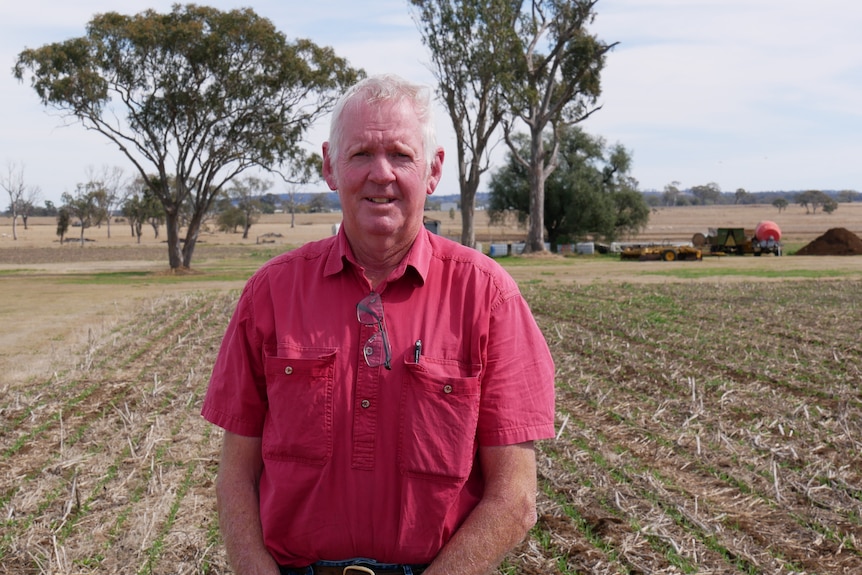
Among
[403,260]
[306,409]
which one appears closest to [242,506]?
[306,409]

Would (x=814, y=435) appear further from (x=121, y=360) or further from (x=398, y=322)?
(x=121, y=360)

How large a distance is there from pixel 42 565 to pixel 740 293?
1911cm

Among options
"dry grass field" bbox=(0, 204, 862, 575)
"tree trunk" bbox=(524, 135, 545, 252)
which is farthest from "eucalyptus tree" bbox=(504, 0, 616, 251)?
"dry grass field" bbox=(0, 204, 862, 575)

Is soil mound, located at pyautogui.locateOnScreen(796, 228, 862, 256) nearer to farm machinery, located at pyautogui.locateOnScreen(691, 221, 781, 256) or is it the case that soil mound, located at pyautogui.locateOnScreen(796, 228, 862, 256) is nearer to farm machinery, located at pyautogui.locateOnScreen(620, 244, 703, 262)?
farm machinery, located at pyautogui.locateOnScreen(691, 221, 781, 256)

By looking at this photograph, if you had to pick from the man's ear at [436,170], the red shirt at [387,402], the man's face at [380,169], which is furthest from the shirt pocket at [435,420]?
the man's ear at [436,170]

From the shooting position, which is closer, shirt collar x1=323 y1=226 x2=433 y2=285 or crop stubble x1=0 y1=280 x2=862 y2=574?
shirt collar x1=323 y1=226 x2=433 y2=285

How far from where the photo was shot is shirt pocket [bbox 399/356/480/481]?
238cm

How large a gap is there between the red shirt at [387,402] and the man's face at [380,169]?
0.09 meters

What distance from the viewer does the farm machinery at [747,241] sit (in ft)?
140

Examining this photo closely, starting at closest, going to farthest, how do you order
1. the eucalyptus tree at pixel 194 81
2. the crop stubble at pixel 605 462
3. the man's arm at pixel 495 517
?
the man's arm at pixel 495 517 → the crop stubble at pixel 605 462 → the eucalyptus tree at pixel 194 81

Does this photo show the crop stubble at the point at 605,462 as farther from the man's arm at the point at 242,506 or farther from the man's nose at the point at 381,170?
the man's nose at the point at 381,170

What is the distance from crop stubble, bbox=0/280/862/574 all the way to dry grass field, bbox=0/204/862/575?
20mm

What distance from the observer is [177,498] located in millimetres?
6121

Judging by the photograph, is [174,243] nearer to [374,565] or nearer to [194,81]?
[194,81]
